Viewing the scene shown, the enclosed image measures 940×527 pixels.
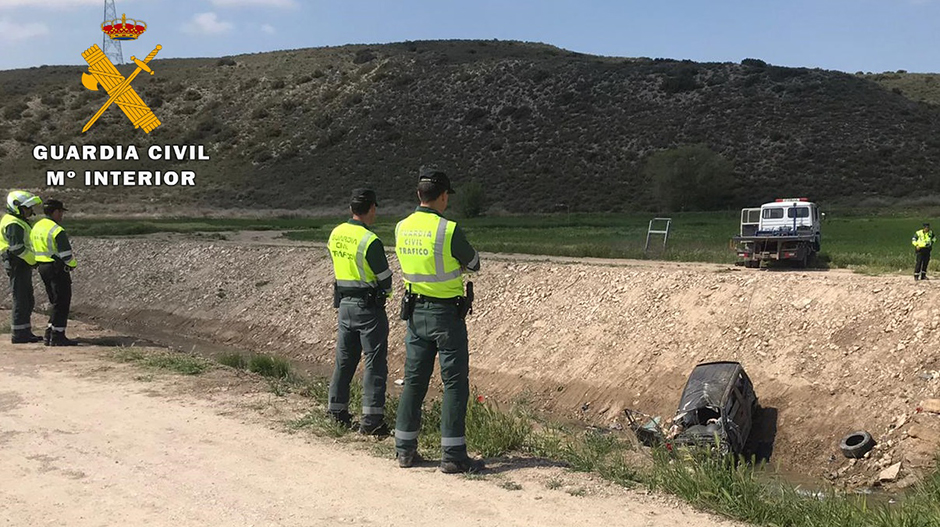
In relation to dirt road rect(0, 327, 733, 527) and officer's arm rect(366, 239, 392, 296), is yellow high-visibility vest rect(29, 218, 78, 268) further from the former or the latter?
officer's arm rect(366, 239, 392, 296)

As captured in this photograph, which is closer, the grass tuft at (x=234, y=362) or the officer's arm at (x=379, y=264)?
the officer's arm at (x=379, y=264)

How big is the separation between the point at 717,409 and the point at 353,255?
19.1 feet

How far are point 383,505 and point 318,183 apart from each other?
62223mm

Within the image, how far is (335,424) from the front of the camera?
25.9ft

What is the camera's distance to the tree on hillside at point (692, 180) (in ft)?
183

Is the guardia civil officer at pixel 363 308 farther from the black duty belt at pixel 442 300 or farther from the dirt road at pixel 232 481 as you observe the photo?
the black duty belt at pixel 442 300

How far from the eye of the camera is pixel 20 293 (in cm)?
1321

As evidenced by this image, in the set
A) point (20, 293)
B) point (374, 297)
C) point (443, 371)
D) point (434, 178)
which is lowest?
point (20, 293)

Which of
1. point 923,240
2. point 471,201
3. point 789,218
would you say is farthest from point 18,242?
point 471,201

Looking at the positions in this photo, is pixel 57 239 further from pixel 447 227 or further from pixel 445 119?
pixel 445 119

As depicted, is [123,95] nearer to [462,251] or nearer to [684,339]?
[684,339]

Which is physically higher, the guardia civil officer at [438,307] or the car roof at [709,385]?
the guardia civil officer at [438,307]

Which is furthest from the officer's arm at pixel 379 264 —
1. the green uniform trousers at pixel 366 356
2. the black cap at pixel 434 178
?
the black cap at pixel 434 178

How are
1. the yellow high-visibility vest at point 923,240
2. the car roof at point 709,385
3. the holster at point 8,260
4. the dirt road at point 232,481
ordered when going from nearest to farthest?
the dirt road at point 232,481, the car roof at point 709,385, the holster at point 8,260, the yellow high-visibility vest at point 923,240
